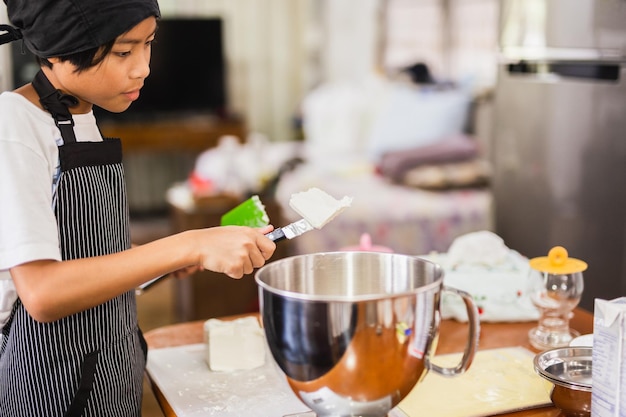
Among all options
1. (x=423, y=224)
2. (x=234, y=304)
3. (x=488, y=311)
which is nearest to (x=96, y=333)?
(x=488, y=311)

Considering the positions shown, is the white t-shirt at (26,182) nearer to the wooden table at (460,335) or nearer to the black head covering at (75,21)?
the black head covering at (75,21)

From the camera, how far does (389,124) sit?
4.49 meters

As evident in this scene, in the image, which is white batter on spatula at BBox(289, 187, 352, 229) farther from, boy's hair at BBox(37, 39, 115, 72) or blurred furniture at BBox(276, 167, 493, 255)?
blurred furniture at BBox(276, 167, 493, 255)

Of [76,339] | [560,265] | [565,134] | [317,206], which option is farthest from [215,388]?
[565,134]

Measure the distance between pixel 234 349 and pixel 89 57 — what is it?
0.51m

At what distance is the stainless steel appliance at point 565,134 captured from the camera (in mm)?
2293

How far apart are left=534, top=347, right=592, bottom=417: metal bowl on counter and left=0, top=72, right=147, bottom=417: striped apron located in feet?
1.96

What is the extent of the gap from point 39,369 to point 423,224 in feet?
8.97

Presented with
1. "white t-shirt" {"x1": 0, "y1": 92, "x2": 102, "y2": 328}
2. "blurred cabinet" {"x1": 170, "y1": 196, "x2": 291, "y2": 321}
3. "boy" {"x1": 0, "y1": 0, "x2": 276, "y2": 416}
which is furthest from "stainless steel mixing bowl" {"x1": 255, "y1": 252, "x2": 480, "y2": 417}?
"blurred cabinet" {"x1": 170, "y1": 196, "x2": 291, "y2": 321}

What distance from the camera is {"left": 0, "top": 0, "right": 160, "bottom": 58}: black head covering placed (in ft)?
3.33

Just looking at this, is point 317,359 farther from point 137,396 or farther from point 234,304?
point 234,304

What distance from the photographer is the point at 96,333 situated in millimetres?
1121

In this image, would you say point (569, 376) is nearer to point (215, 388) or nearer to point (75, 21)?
point (215, 388)

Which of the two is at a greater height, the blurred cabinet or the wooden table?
the wooden table
